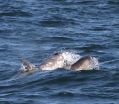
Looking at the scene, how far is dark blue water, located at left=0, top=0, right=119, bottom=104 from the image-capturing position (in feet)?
61.7

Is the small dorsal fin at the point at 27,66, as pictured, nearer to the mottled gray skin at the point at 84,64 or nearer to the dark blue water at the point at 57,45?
the dark blue water at the point at 57,45

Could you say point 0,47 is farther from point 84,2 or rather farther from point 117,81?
point 84,2

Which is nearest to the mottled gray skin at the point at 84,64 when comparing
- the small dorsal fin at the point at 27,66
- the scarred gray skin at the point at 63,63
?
the scarred gray skin at the point at 63,63

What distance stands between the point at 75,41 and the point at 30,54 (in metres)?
2.84

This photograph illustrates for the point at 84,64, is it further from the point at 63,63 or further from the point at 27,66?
the point at 27,66

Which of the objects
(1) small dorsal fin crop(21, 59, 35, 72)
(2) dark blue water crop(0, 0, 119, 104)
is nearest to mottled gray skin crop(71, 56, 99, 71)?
(2) dark blue water crop(0, 0, 119, 104)

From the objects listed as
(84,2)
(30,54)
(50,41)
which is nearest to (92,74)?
(30,54)

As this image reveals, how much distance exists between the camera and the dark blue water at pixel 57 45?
18797 millimetres

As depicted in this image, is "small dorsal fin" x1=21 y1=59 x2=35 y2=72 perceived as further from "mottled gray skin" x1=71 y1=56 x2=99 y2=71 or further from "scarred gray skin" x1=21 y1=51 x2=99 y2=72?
"mottled gray skin" x1=71 y1=56 x2=99 y2=71

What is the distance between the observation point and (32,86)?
65.3 feet

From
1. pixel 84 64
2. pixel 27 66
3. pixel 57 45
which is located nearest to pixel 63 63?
pixel 84 64

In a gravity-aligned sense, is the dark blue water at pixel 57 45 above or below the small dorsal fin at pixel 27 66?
below

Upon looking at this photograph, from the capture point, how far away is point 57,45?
2616cm

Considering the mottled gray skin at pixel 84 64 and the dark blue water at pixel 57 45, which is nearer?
the dark blue water at pixel 57 45
